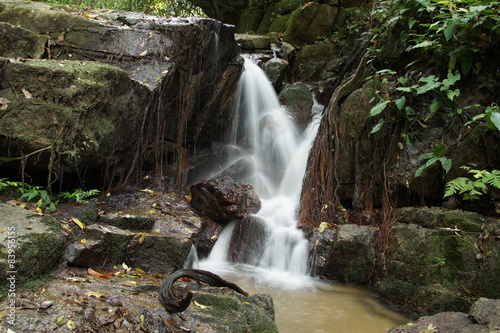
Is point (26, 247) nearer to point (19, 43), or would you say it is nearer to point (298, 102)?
point (19, 43)

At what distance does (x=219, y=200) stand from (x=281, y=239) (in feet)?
4.14

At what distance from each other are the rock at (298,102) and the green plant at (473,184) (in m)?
5.11

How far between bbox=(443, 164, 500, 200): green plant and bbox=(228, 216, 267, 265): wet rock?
113 inches

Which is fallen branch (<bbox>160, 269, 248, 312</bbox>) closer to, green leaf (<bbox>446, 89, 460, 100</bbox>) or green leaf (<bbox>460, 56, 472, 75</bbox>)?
green leaf (<bbox>446, 89, 460, 100</bbox>)

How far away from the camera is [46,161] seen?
4570 mm

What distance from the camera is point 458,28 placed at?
489 centimetres

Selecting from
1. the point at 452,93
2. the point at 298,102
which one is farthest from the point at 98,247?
the point at 298,102

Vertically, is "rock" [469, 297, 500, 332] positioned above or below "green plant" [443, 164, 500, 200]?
below

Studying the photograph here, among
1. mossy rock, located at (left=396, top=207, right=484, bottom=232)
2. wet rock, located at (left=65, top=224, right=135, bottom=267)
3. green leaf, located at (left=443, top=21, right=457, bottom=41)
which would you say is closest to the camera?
wet rock, located at (left=65, top=224, right=135, bottom=267)

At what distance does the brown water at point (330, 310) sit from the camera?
3797mm

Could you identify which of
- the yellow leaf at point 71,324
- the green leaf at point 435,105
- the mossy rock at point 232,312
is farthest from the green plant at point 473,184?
the yellow leaf at point 71,324

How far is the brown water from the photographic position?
380 centimetres

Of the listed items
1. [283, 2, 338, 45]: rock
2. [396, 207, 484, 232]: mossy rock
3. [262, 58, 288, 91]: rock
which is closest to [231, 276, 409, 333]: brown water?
[396, 207, 484, 232]: mossy rock

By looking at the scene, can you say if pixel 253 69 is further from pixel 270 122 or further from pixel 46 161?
pixel 46 161
